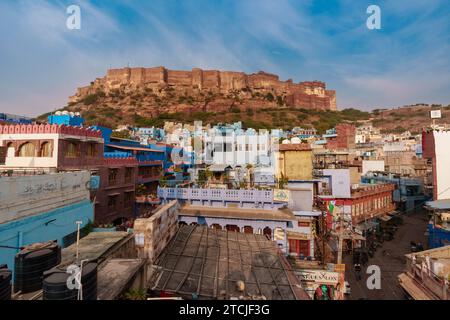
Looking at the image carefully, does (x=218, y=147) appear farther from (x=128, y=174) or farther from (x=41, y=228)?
(x=41, y=228)

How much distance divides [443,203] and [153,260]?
19.7m

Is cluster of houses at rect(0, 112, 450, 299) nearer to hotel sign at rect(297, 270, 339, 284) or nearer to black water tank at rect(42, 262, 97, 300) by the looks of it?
hotel sign at rect(297, 270, 339, 284)

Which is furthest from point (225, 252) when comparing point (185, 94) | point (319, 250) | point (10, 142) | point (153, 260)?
point (185, 94)

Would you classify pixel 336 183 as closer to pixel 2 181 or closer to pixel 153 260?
pixel 153 260

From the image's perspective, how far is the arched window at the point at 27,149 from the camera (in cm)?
1530

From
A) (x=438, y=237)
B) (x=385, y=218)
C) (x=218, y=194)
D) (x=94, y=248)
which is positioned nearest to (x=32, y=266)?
(x=94, y=248)

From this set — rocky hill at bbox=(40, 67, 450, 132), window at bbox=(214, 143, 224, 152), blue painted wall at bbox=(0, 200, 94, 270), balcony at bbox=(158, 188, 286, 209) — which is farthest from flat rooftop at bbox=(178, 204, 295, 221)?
rocky hill at bbox=(40, 67, 450, 132)

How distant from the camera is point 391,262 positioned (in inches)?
733

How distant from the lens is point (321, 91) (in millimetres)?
120375

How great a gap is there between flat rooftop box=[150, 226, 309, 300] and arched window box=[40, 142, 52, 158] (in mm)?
10493

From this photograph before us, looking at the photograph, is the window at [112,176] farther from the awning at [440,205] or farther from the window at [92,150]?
the awning at [440,205]

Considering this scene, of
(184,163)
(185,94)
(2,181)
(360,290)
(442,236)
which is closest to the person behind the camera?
(2,181)

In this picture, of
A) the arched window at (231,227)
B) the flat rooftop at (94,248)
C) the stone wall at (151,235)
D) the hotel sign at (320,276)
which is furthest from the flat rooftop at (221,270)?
the arched window at (231,227)

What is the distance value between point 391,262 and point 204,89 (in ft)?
328
